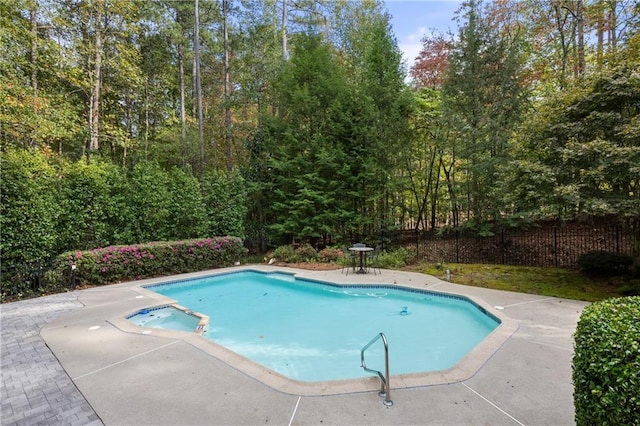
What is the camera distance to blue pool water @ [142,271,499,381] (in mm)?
4281

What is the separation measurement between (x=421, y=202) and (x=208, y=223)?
8.70 meters

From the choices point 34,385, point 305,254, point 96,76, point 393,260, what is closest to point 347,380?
point 34,385

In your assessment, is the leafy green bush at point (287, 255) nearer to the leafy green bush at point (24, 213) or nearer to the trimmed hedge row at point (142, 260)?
the trimmed hedge row at point (142, 260)

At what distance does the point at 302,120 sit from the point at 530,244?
904cm

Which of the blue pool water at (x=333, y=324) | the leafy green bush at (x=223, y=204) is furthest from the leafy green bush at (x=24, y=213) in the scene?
the leafy green bush at (x=223, y=204)

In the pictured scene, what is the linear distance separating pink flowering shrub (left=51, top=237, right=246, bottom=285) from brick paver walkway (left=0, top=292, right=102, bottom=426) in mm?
2631

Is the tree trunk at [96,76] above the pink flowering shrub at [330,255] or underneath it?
above

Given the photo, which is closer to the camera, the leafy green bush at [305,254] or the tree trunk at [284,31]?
the leafy green bush at [305,254]

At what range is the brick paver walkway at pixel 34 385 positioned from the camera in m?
2.50

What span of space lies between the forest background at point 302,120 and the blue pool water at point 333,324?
2.88 meters

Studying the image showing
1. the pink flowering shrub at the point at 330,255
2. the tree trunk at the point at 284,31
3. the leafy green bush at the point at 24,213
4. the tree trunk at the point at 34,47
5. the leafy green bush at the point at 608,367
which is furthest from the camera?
the tree trunk at the point at 284,31

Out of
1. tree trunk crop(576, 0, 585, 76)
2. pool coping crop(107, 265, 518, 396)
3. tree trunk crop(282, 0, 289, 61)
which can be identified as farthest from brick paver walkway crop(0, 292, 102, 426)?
tree trunk crop(576, 0, 585, 76)

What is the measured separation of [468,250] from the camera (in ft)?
33.7

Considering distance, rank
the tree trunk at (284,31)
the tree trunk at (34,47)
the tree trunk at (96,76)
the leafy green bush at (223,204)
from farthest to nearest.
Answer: the tree trunk at (284,31)
the leafy green bush at (223,204)
the tree trunk at (96,76)
the tree trunk at (34,47)
